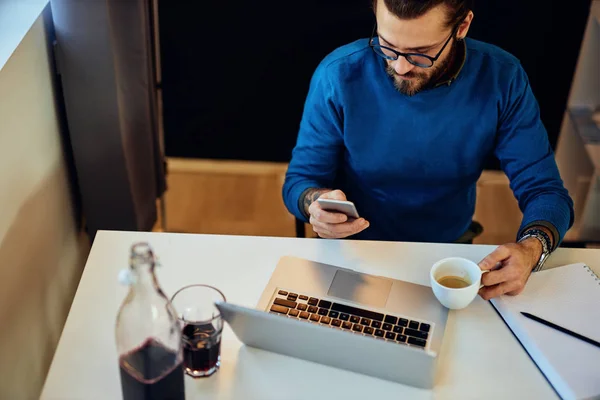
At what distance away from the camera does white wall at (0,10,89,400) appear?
4.91 feet

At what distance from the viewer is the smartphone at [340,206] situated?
4.40ft

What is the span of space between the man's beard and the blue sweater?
0.01 m

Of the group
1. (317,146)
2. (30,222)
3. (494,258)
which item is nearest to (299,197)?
(317,146)

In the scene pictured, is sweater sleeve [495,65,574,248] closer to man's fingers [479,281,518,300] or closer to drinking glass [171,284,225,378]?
man's fingers [479,281,518,300]

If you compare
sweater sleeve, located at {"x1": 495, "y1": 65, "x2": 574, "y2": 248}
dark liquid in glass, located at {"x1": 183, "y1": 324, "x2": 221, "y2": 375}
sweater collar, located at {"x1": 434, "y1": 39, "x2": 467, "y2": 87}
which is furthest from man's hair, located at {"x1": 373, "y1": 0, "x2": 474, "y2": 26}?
dark liquid in glass, located at {"x1": 183, "y1": 324, "x2": 221, "y2": 375}

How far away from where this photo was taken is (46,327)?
5.80ft

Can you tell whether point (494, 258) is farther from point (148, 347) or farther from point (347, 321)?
point (148, 347)

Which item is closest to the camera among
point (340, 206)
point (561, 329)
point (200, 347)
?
point (200, 347)

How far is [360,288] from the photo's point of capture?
4.31 ft

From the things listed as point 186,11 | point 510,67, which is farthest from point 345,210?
point 186,11

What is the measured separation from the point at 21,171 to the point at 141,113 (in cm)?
55

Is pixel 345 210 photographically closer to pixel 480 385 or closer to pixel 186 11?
pixel 480 385

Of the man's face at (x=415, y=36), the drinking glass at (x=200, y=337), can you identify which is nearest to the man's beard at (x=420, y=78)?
the man's face at (x=415, y=36)

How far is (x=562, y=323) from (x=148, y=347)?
69 cm
